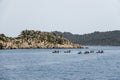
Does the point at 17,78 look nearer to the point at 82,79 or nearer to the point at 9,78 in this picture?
the point at 9,78

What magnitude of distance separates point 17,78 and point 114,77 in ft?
64.4

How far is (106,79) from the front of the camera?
75500 millimetres

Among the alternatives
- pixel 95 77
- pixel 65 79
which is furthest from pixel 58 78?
pixel 95 77

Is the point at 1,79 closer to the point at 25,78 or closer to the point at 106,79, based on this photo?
the point at 25,78

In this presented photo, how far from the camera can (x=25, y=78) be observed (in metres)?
77.3

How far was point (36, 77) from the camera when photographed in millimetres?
79875

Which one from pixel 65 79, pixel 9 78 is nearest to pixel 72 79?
pixel 65 79

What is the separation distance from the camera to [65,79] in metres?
75.4

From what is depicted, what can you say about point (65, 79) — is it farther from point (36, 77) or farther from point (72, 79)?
point (36, 77)

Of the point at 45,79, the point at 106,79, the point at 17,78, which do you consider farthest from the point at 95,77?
the point at 17,78

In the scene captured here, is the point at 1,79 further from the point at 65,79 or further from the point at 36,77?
the point at 65,79

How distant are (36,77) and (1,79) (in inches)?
291

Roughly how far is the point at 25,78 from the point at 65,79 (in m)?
8.17

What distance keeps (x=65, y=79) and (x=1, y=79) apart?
41.9 ft
